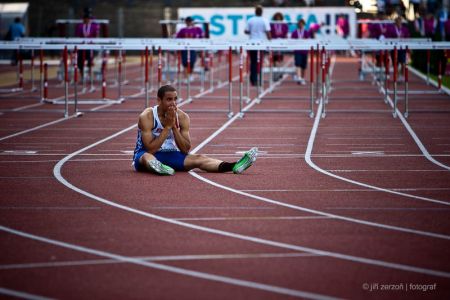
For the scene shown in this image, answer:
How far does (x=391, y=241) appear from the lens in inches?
342

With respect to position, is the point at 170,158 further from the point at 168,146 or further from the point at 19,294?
the point at 19,294

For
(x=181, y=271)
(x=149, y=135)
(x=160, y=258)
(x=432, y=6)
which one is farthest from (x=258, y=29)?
(x=432, y=6)

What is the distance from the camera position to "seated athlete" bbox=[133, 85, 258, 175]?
41.7ft

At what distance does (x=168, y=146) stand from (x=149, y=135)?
267 millimetres

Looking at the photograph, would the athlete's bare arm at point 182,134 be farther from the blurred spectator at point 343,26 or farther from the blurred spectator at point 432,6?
the blurred spectator at point 432,6

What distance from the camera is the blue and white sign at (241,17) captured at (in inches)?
1806

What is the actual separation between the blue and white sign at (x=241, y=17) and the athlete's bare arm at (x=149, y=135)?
3092cm

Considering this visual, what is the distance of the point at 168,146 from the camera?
1296 cm

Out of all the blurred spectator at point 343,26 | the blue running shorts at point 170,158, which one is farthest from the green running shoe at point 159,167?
the blurred spectator at point 343,26

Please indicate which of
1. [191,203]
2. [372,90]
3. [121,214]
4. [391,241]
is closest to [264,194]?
[191,203]

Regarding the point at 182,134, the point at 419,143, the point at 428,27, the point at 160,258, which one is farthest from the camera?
the point at 428,27

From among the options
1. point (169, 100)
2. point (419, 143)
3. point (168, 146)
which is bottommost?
point (419, 143)

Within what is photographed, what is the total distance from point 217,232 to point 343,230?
0.96 meters

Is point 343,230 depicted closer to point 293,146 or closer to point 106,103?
point 293,146
